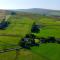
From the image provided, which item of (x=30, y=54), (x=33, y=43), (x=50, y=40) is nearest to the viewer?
(x=30, y=54)

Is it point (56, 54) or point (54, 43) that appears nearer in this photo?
point (56, 54)

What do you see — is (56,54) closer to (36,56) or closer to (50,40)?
(36,56)

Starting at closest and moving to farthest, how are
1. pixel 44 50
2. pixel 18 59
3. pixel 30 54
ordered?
pixel 18 59, pixel 30 54, pixel 44 50

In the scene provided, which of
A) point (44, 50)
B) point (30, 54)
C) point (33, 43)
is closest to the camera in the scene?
point (30, 54)

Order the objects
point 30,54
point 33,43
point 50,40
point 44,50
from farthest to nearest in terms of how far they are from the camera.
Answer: point 50,40, point 33,43, point 44,50, point 30,54

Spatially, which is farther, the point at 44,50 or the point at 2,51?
the point at 44,50

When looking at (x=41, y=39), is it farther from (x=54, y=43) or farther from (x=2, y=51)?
(x=2, y=51)

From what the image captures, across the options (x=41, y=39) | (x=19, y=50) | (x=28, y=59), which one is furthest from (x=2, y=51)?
(x=41, y=39)

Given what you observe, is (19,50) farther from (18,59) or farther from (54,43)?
(54,43)

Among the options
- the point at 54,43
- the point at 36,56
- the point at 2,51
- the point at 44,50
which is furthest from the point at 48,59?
the point at 54,43
